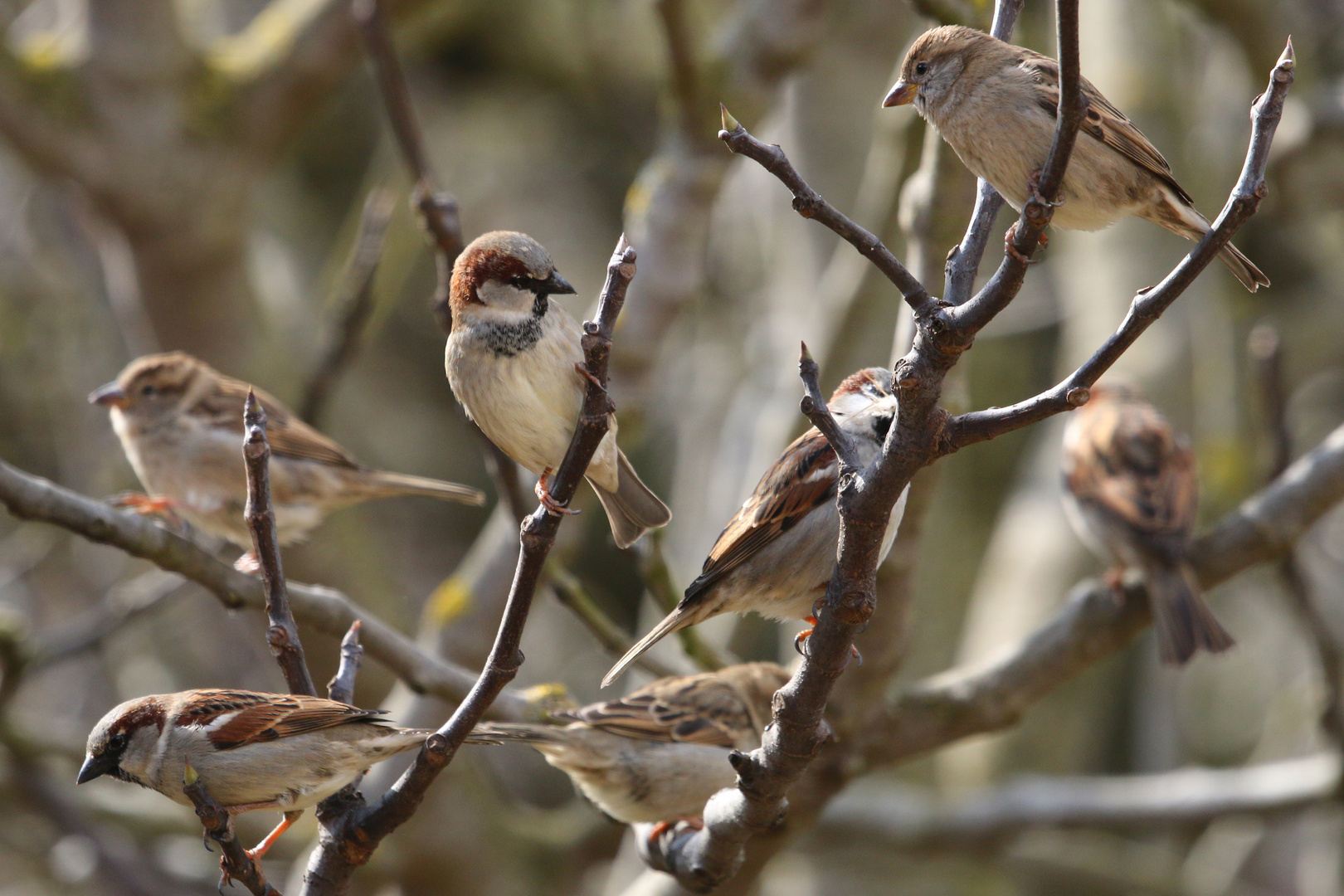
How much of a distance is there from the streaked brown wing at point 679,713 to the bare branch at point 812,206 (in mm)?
2343

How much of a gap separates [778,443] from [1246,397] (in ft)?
10.5

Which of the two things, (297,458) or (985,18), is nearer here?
(985,18)

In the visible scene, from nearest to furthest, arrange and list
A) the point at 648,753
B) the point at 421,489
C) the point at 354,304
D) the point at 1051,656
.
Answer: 1. the point at 648,753
2. the point at 1051,656
3. the point at 421,489
4. the point at 354,304

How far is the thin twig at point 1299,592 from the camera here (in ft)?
16.9

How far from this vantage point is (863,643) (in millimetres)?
Answer: 4156

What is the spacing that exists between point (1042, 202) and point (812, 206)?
0.38 meters

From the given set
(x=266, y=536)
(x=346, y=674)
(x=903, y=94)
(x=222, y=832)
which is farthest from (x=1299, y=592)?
(x=222, y=832)

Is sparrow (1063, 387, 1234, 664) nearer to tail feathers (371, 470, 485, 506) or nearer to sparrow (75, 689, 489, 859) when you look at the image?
tail feathers (371, 470, 485, 506)

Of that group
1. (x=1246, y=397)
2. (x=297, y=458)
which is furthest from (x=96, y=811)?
(x=1246, y=397)

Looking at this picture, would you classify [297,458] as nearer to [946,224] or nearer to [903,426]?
[946,224]

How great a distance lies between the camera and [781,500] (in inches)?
149

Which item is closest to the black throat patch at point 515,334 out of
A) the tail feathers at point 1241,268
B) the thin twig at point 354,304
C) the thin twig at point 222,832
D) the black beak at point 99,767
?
the thin twig at point 222,832

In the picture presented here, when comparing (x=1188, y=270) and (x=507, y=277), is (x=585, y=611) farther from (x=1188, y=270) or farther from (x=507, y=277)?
(x=1188, y=270)

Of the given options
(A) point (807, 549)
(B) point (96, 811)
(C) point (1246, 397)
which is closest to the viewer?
(A) point (807, 549)
